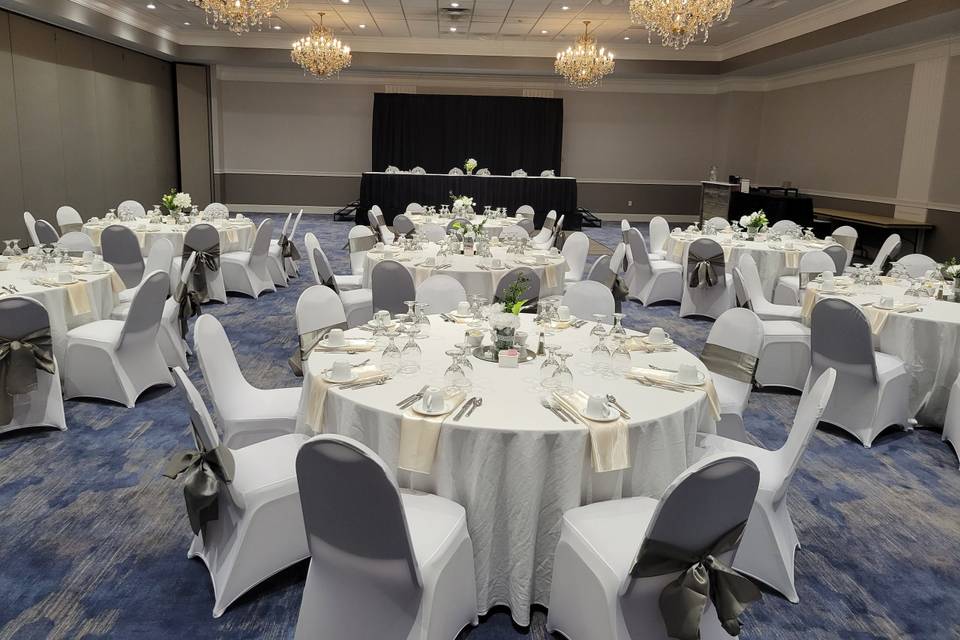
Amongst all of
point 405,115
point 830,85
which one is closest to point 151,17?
point 405,115

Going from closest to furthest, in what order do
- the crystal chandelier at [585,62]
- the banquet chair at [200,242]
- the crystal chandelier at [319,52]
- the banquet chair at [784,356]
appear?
1. the banquet chair at [784,356]
2. the banquet chair at [200,242]
3. the crystal chandelier at [319,52]
4. the crystal chandelier at [585,62]

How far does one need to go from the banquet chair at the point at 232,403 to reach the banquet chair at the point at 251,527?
15.9 inches

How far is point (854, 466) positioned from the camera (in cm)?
450

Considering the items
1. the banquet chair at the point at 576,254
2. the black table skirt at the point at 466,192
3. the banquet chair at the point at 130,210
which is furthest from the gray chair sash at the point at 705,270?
the black table skirt at the point at 466,192

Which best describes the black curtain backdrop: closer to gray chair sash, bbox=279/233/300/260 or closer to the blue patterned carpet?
gray chair sash, bbox=279/233/300/260

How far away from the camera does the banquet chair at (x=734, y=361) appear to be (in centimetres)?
383

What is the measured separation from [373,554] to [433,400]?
680 millimetres

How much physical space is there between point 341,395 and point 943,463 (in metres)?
3.92

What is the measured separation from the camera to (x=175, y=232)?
8.27 m

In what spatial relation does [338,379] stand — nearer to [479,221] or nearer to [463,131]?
[479,221]

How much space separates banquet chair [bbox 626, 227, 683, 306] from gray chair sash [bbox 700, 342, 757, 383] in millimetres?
4762

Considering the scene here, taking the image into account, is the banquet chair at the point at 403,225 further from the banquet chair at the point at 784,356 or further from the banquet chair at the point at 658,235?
the banquet chair at the point at 784,356

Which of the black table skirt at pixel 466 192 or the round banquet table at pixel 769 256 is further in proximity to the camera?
the black table skirt at pixel 466 192

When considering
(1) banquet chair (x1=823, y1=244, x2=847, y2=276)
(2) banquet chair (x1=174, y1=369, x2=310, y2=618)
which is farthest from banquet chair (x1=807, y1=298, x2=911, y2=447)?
(2) banquet chair (x1=174, y1=369, x2=310, y2=618)
